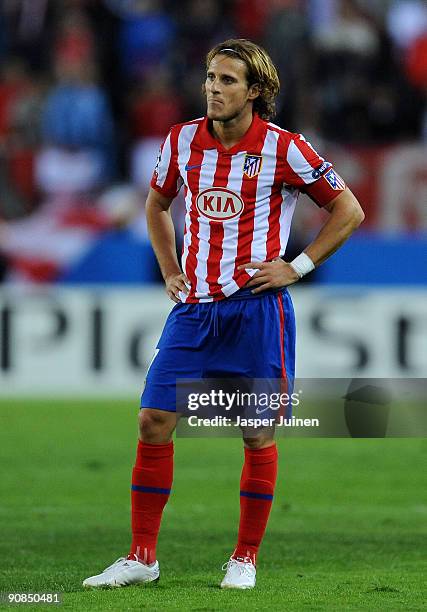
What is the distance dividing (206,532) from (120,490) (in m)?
1.42

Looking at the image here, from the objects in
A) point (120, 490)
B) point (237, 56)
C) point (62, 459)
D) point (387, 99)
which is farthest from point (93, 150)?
point (237, 56)

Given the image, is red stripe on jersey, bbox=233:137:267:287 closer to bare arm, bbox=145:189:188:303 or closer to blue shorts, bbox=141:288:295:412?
blue shorts, bbox=141:288:295:412

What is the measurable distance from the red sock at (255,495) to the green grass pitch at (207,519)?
7.9 inches

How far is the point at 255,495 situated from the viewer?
5.58 metres

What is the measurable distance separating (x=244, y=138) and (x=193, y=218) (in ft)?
1.25

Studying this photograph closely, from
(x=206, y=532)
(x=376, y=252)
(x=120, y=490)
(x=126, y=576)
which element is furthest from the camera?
(x=376, y=252)

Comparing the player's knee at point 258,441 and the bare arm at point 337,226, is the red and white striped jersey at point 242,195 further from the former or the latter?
the player's knee at point 258,441

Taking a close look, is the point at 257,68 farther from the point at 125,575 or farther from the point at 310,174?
the point at 125,575

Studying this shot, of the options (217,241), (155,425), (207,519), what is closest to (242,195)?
(217,241)

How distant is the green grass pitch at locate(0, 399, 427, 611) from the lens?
526 centimetres

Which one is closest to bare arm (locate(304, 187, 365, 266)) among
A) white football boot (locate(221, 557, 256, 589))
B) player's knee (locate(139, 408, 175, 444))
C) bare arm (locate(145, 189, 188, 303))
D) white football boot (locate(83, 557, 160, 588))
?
bare arm (locate(145, 189, 188, 303))

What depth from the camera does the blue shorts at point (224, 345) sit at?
18.1ft

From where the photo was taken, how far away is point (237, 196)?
5523 mm

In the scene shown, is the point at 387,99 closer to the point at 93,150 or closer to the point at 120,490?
the point at 93,150
